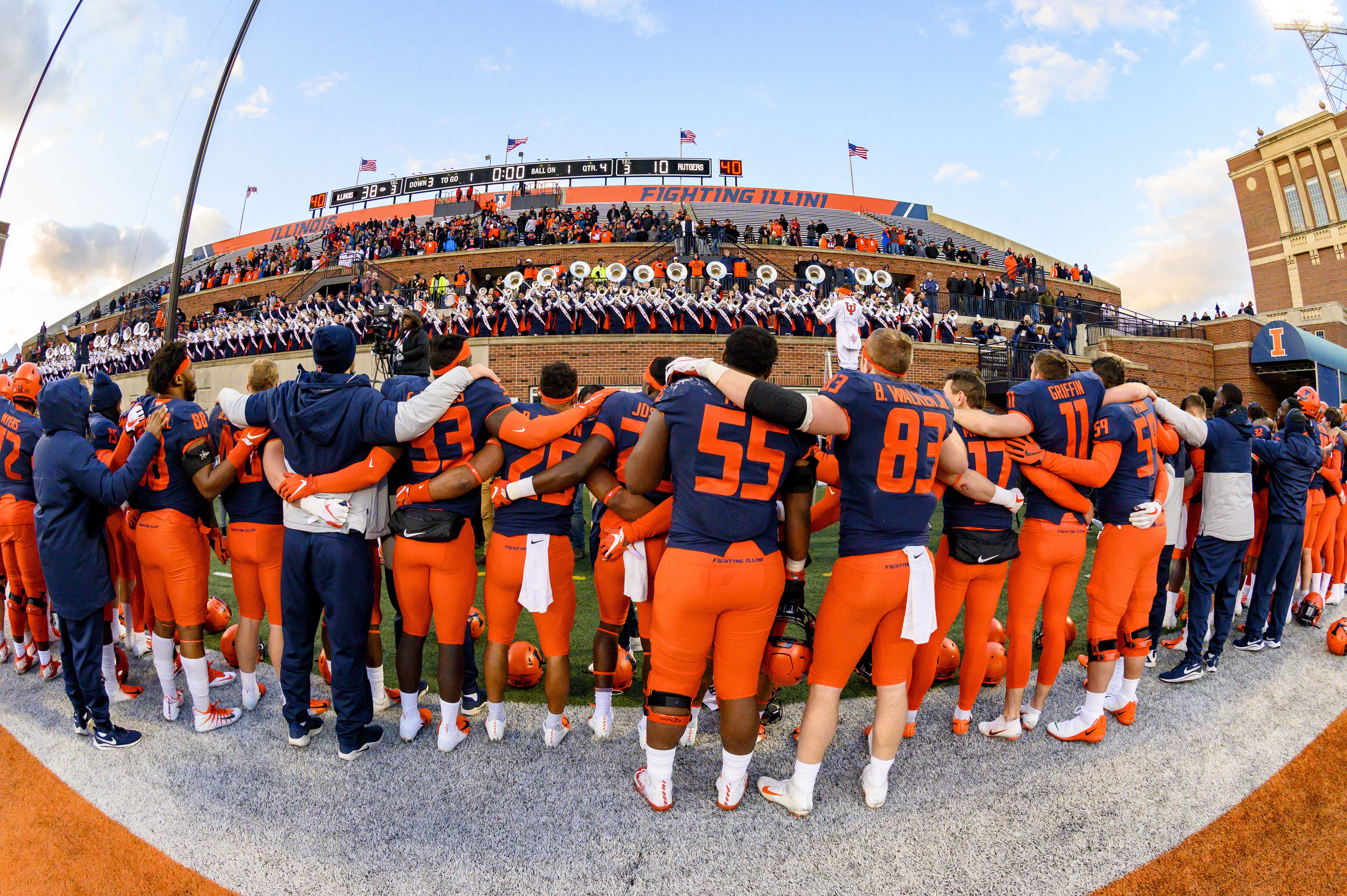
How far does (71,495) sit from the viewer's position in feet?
13.2

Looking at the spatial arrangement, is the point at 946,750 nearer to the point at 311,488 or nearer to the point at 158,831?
the point at 311,488

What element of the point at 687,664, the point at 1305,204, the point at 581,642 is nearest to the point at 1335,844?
the point at 687,664

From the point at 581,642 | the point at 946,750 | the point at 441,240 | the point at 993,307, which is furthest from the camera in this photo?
the point at 441,240

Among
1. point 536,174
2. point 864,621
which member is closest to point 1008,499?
point 864,621

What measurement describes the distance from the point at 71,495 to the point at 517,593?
2890 mm

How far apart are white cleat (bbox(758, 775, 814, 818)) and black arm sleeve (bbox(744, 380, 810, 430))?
189 centimetres

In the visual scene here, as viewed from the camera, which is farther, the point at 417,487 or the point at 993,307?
the point at 993,307

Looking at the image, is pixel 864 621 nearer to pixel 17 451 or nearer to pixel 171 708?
pixel 171 708

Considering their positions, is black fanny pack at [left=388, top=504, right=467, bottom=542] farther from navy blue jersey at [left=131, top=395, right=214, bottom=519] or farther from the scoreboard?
the scoreboard

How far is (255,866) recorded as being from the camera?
9.91 ft

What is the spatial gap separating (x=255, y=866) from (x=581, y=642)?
3119 mm

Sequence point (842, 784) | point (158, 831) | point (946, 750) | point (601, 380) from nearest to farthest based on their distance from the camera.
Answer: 1. point (158, 831)
2. point (842, 784)
3. point (946, 750)
4. point (601, 380)

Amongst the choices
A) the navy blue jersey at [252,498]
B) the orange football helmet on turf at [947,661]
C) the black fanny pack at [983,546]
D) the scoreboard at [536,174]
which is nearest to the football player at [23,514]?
the navy blue jersey at [252,498]

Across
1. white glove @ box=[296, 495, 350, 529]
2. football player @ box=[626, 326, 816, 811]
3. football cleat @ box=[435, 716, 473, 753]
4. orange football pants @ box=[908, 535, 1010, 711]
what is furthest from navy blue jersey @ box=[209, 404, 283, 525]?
orange football pants @ box=[908, 535, 1010, 711]
